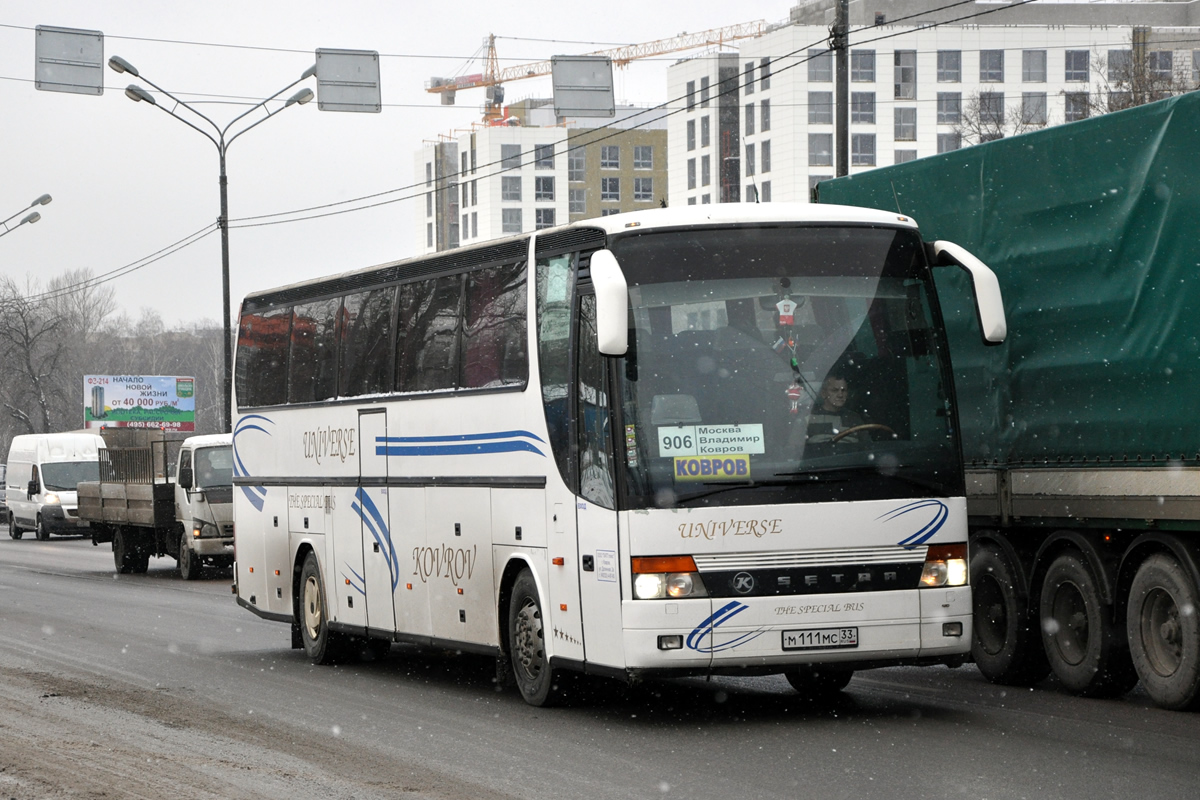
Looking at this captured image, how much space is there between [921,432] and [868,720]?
1705 mm

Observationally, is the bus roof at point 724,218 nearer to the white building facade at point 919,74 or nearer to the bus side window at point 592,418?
the bus side window at point 592,418

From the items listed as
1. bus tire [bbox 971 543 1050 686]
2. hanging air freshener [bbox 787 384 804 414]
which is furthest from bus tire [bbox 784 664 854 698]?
hanging air freshener [bbox 787 384 804 414]

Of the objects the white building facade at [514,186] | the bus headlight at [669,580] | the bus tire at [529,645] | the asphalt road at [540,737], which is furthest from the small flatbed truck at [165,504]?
the white building facade at [514,186]

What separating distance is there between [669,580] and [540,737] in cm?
116

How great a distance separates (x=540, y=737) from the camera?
33.3 feet

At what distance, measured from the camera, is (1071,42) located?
10094 centimetres

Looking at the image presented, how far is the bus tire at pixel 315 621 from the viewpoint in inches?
602

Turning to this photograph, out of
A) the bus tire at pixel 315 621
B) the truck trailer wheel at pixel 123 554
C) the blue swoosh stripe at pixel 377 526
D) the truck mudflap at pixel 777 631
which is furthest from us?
the truck trailer wheel at pixel 123 554

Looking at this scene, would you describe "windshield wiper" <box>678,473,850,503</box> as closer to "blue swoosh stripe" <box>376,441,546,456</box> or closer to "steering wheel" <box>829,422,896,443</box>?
"steering wheel" <box>829,422,896,443</box>

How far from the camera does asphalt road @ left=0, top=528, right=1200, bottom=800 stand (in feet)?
27.3

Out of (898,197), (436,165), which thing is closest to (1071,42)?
(436,165)

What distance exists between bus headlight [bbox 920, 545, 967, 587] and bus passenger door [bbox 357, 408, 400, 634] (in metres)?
4.81

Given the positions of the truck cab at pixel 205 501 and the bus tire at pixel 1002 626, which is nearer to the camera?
the bus tire at pixel 1002 626

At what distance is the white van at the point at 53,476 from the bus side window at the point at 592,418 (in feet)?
124
